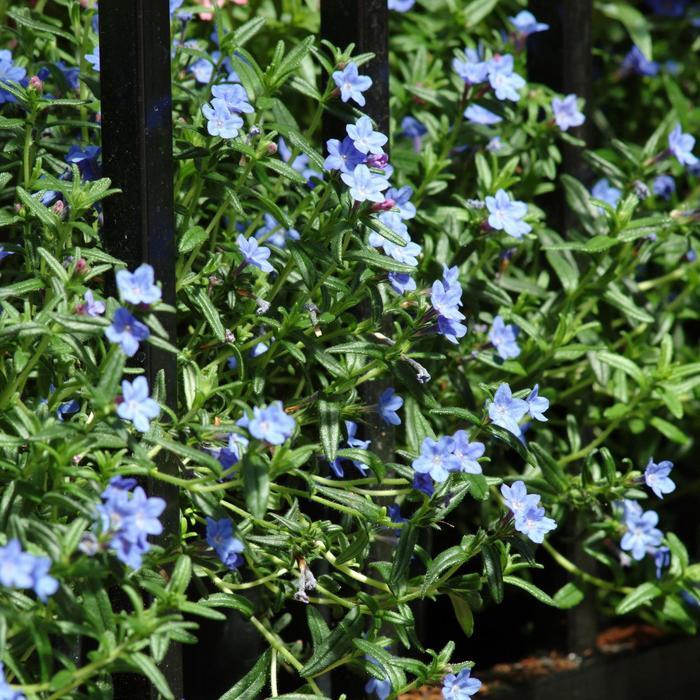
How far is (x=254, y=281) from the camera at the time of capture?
2078 mm

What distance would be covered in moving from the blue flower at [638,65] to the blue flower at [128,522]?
217 cm

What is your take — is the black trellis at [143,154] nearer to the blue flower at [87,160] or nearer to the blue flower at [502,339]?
the blue flower at [87,160]

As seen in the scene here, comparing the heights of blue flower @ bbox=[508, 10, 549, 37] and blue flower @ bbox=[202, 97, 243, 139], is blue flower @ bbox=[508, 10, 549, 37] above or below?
above

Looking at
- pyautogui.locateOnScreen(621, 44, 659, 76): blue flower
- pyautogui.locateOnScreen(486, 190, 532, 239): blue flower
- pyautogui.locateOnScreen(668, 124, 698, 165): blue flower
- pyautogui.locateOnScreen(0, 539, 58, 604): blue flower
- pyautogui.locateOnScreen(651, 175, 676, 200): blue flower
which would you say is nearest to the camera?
pyautogui.locateOnScreen(0, 539, 58, 604): blue flower

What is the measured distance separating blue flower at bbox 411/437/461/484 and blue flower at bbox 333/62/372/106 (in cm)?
59

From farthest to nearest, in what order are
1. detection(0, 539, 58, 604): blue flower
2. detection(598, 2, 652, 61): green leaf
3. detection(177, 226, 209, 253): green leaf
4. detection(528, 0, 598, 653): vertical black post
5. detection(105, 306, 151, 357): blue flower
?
detection(598, 2, 652, 61): green leaf → detection(528, 0, 598, 653): vertical black post → detection(177, 226, 209, 253): green leaf → detection(105, 306, 151, 357): blue flower → detection(0, 539, 58, 604): blue flower

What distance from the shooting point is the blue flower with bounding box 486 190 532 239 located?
223cm

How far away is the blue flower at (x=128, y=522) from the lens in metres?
1.51

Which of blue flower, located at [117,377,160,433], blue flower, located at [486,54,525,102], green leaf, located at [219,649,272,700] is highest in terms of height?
blue flower, located at [486,54,525,102]

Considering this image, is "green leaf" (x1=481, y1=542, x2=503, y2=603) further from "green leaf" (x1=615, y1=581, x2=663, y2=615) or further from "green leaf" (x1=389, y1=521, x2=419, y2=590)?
"green leaf" (x1=615, y1=581, x2=663, y2=615)

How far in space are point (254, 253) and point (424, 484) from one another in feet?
1.59

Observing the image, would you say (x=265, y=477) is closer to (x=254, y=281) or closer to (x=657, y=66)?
(x=254, y=281)

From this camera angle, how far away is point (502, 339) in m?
2.30

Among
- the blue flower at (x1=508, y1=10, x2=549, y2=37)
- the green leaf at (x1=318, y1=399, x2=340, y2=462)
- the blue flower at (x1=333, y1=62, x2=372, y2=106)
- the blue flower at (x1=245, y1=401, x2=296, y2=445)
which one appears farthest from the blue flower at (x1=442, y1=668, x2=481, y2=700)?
the blue flower at (x1=508, y1=10, x2=549, y2=37)
